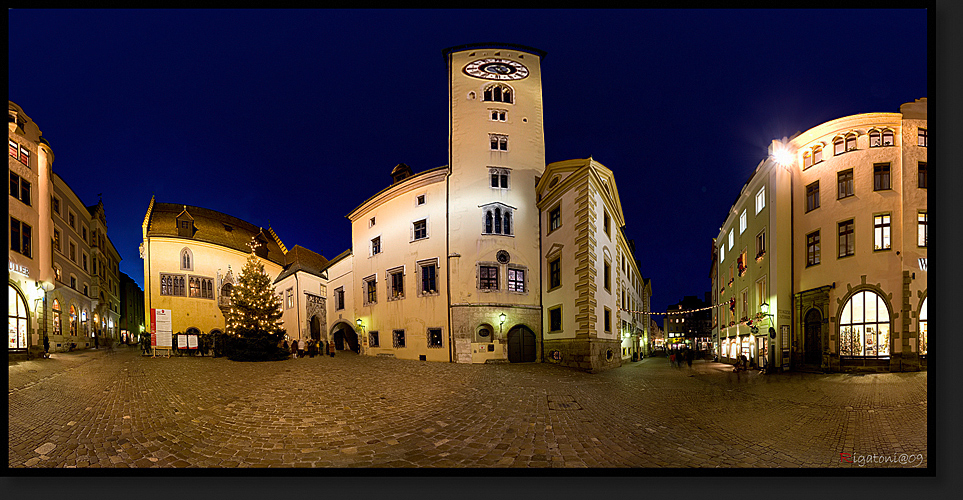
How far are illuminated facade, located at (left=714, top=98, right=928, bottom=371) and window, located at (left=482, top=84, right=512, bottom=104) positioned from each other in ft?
7.49

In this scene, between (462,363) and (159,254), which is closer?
(159,254)

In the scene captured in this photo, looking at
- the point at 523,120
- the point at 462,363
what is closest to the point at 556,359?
the point at 462,363

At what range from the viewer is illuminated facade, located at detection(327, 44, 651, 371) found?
125 inches

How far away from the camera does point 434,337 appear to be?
3.28 meters

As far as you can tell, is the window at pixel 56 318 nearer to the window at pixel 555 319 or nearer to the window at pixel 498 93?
the window at pixel 498 93

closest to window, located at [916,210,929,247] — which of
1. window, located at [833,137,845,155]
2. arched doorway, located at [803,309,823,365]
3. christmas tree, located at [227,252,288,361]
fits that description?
window, located at [833,137,845,155]

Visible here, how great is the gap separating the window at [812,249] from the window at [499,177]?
8.72ft

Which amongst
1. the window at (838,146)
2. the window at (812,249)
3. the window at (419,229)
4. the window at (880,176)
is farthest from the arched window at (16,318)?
the window at (880,176)

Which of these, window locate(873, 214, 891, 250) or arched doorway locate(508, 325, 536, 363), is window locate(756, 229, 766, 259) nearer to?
window locate(873, 214, 891, 250)

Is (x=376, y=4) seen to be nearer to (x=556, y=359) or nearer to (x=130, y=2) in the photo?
(x=130, y=2)

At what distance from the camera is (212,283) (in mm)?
2994

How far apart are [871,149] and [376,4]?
166 inches

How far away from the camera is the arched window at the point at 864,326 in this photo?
256 centimetres

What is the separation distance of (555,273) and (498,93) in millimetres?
1851
